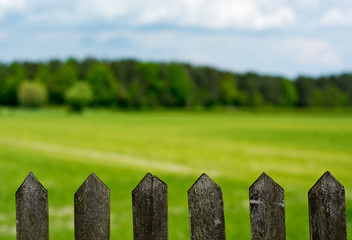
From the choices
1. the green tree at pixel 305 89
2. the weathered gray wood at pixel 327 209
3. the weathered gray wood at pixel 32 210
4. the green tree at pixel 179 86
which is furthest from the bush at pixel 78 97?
the weathered gray wood at pixel 327 209

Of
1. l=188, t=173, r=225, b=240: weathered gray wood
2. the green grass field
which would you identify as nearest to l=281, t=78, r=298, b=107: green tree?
the green grass field

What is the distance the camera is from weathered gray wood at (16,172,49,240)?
2.57 metres

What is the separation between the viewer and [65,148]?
27531mm

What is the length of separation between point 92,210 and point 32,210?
38 cm

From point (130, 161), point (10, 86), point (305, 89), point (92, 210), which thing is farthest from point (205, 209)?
point (305, 89)

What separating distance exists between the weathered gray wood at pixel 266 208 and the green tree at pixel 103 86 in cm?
12635

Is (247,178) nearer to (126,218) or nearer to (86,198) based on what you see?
(126,218)

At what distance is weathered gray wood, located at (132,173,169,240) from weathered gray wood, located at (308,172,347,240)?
81cm

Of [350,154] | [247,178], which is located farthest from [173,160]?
[350,154]

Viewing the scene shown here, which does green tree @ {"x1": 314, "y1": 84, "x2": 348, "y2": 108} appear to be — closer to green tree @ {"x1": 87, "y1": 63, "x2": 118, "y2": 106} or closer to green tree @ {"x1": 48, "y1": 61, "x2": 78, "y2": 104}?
green tree @ {"x1": 87, "y1": 63, "x2": 118, "y2": 106}

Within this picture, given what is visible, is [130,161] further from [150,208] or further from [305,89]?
[305,89]

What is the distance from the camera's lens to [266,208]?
244 cm

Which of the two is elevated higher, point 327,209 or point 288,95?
point 288,95

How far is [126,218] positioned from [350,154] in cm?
2123
